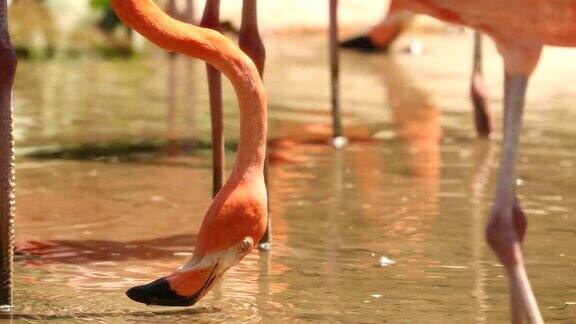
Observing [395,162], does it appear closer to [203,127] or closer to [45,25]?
[203,127]

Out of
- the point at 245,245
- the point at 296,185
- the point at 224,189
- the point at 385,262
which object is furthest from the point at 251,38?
the point at 296,185

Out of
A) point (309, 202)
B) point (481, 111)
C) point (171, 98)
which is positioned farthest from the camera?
point (171, 98)

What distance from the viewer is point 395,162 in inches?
316

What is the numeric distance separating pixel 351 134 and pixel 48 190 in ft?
8.02

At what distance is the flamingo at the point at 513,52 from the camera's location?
402 centimetres

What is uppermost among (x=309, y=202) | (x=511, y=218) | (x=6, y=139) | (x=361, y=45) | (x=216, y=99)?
(x=361, y=45)

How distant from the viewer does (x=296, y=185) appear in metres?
7.29

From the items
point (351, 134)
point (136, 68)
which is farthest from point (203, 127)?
point (136, 68)

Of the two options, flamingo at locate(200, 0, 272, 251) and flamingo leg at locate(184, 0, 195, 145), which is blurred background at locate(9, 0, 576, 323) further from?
flamingo at locate(200, 0, 272, 251)

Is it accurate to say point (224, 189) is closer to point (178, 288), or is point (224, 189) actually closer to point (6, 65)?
point (178, 288)

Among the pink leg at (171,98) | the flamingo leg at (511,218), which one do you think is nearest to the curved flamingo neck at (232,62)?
the flamingo leg at (511,218)

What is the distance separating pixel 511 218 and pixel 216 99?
1748 mm

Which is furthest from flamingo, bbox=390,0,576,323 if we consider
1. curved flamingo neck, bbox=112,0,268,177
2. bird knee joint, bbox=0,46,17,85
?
bird knee joint, bbox=0,46,17,85

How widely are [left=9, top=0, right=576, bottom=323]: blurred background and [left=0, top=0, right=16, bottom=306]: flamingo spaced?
0.91ft
